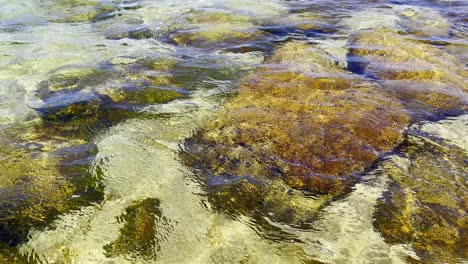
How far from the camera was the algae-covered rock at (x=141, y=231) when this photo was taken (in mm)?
2561

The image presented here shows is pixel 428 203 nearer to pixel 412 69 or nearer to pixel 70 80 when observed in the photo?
pixel 412 69

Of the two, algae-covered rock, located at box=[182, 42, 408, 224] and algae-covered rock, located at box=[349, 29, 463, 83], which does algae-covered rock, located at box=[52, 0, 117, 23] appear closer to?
algae-covered rock, located at box=[182, 42, 408, 224]

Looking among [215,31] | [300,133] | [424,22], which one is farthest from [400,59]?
[215,31]

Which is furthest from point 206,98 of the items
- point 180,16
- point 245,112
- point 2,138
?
point 180,16

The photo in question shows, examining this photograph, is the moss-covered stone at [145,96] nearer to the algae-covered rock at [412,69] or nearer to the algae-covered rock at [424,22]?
the algae-covered rock at [412,69]

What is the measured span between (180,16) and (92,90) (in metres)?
4.32

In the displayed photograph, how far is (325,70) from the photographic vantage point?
5.53 m

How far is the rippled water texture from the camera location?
267 centimetres

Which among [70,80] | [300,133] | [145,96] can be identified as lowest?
[300,133]

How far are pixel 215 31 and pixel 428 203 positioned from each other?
18.0 ft

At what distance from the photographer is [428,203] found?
9.80 ft

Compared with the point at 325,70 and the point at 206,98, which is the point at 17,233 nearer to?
the point at 206,98

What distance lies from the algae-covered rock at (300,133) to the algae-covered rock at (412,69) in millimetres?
350

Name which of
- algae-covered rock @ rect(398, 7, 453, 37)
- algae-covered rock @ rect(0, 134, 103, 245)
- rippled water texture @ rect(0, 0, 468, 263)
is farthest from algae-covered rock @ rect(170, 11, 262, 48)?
algae-covered rock @ rect(0, 134, 103, 245)
